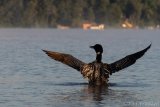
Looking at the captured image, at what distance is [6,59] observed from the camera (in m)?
56.4

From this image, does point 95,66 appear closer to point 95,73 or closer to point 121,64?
point 95,73

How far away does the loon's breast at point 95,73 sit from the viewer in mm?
35344

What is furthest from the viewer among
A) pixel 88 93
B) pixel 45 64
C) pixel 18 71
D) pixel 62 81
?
pixel 45 64

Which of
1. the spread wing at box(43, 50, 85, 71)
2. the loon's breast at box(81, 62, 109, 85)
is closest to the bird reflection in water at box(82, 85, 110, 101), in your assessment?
the loon's breast at box(81, 62, 109, 85)

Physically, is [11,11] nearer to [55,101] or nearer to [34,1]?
[34,1]

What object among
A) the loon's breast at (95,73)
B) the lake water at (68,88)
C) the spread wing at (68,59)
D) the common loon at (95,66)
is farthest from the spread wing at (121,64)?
the spread wing at (68,59)

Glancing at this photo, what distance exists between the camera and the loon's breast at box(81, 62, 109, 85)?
35344mm

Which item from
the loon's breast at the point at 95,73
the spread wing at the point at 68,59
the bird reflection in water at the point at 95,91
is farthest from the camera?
the spread wing at the point at 68,59

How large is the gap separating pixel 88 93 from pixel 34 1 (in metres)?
165

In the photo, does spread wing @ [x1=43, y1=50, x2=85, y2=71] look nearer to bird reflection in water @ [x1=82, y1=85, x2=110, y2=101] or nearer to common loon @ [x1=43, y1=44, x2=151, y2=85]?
common loon @ [x1=43, y1=44, x2=151, y2=85]

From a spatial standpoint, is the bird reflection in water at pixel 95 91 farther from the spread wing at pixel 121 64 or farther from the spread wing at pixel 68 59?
the spread wing at pixel 68 59

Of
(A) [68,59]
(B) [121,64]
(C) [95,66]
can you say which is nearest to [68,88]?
(A) [68,59]

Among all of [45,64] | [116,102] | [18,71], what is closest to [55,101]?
[116,102]

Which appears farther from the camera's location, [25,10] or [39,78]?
[25,10]
